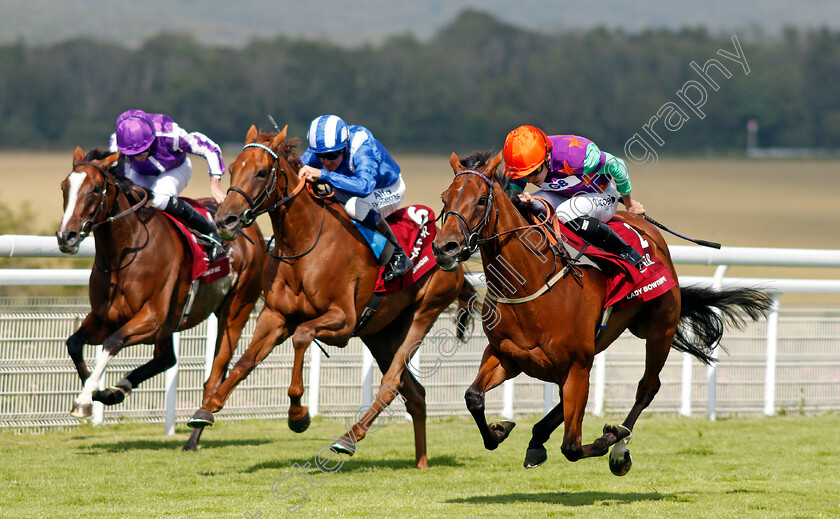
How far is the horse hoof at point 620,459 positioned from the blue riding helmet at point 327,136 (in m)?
2.01

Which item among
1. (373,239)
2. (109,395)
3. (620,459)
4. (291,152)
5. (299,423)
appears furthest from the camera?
(109,395)

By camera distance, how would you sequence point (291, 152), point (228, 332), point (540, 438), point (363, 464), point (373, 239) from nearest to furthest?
point (540, 438) → point (291, 152) → point (373, 239) → point (363, 464) → point (228, 332)

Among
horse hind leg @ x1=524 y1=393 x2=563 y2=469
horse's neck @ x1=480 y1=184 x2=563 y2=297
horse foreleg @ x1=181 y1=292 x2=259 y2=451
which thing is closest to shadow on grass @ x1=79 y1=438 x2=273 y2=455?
horse foreleg @ x1=181 y1=292 x2=259 y2=451

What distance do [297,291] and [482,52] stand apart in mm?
65838

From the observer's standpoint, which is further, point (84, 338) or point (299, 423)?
point (84, 338)

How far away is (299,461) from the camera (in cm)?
602

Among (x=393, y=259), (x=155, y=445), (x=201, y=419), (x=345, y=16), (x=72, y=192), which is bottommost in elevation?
(x=155, y=445)

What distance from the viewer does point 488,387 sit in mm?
4629

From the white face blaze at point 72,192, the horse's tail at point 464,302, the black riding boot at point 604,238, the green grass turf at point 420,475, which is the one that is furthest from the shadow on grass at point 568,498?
the white face blaze at point 72,192

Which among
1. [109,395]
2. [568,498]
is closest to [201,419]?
[109,395]

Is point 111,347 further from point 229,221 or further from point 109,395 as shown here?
point 229,221

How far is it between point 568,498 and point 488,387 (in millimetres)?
748

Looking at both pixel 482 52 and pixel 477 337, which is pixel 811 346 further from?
pixel 482 52

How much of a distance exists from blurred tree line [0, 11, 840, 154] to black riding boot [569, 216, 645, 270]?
35.4 metres
